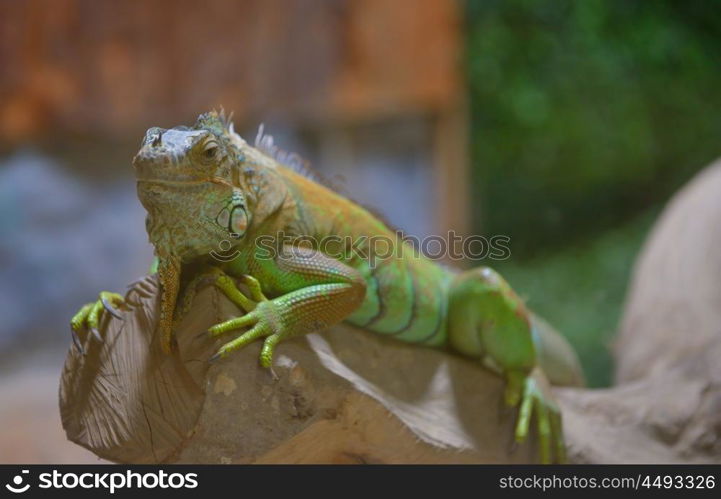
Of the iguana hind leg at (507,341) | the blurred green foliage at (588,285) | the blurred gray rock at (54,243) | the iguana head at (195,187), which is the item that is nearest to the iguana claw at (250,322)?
the iguana head at (195,187)

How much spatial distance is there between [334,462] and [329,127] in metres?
3.65

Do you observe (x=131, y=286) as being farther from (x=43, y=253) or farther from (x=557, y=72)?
(x=557, y=72)

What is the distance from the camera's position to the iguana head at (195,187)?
6.68 ft

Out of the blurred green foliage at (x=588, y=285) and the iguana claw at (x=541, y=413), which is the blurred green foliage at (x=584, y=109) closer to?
the blurred green foliage at (x=588, y=285)

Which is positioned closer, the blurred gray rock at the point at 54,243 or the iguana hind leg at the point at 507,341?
the iguana hind leg at the point at 507,341

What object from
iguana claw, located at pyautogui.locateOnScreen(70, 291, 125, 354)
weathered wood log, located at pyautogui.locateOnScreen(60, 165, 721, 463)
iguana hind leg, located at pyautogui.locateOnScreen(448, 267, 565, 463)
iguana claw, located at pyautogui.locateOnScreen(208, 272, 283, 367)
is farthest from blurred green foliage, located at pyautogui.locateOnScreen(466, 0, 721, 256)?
iguana claw, located at pyautogui.locateOnScreen(70, 291, 125, 354)

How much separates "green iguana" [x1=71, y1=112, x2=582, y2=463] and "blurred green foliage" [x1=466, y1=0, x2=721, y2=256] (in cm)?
176

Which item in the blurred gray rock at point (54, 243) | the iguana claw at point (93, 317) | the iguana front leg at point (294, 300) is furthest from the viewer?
the blurred gray rock at point (54, 243)

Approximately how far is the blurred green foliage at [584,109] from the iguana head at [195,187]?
2752 mm

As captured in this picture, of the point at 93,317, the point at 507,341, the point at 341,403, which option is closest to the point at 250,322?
the point at 341,403

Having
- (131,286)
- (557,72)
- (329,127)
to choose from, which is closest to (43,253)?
(329,127)

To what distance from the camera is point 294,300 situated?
2264 mm
